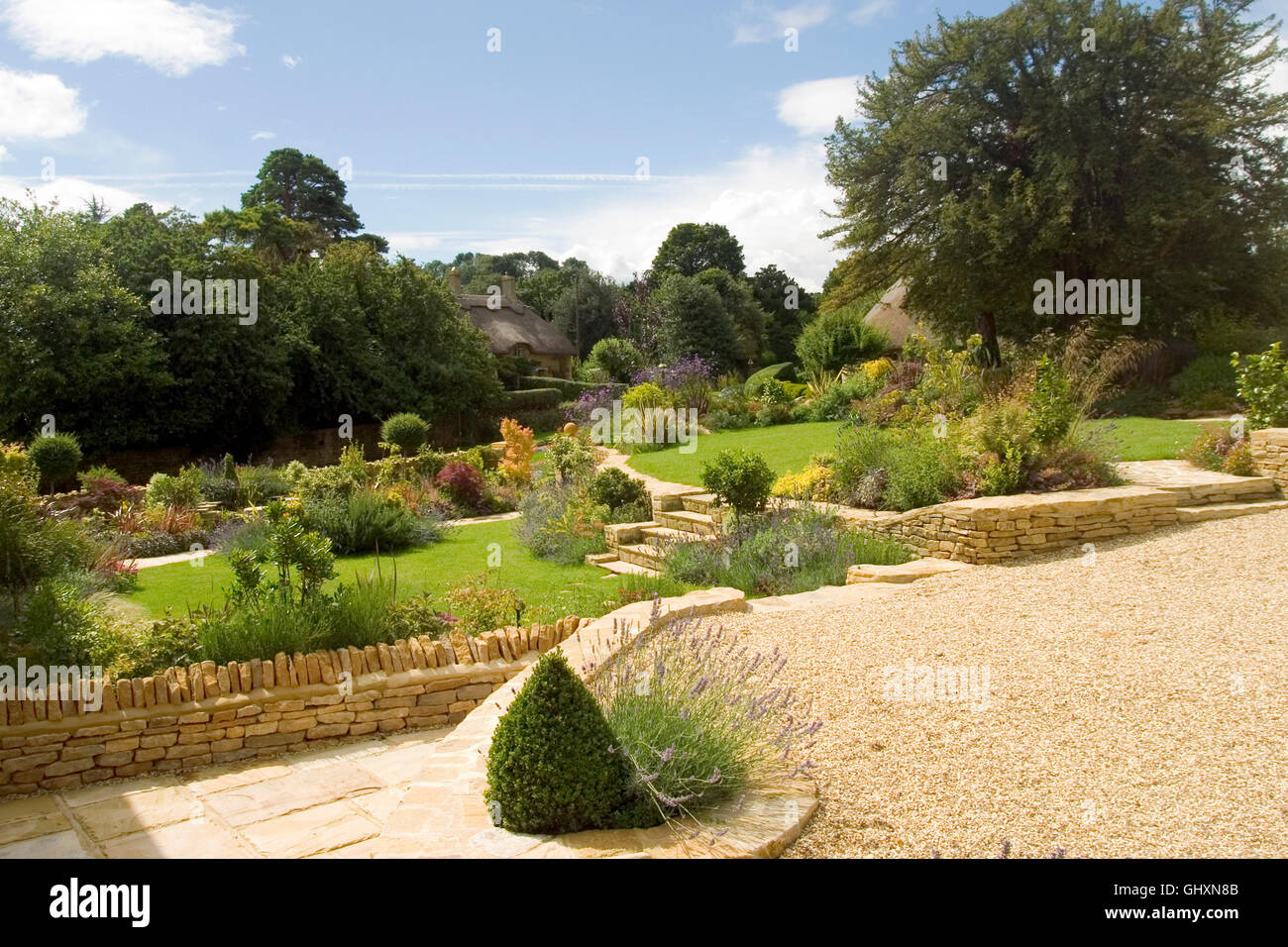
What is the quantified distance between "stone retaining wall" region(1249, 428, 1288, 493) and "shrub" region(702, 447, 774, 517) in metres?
4.97

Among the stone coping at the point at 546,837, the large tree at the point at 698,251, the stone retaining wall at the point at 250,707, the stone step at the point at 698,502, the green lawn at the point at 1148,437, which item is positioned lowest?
the stone retaining wall at the point at 250,707

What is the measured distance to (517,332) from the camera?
34.6 metres

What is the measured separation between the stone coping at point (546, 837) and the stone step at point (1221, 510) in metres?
6.32

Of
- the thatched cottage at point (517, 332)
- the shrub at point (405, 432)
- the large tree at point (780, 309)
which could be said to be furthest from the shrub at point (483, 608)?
the large tree at point (780, 309)

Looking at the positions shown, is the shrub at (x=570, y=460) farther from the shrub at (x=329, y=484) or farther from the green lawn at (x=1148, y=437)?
the green lawn at (x=1148, y=437)

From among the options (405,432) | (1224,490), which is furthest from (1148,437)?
(405,432)

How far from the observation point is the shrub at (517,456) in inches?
525

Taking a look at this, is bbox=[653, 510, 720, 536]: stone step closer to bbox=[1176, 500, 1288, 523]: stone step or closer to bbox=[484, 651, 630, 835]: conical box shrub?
bbox=[1176, 500, 1288, 523]: stone step

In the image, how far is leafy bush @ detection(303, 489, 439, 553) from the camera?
9383 millimetres

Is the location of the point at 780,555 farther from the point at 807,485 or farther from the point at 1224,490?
the point at 1224,490
